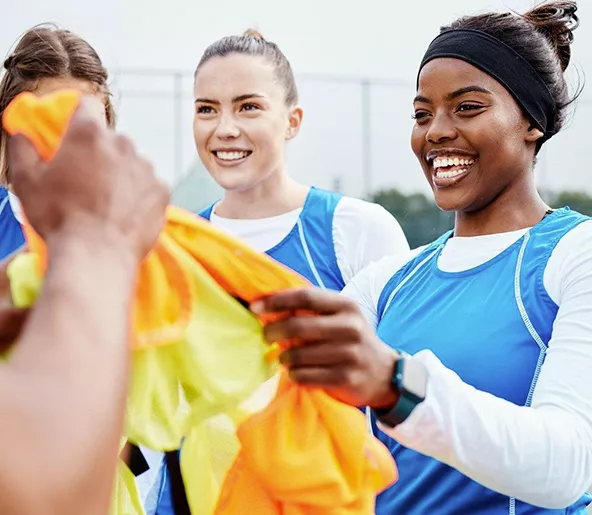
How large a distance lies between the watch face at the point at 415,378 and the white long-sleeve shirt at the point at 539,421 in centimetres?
1

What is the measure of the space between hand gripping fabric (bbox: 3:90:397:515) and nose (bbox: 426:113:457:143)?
76 centimetres

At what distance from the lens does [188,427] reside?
1232 millimetres

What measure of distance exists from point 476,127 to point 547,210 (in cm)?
23

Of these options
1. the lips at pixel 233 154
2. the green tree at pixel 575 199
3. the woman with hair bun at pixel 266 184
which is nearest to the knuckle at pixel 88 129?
the woman with hair bun at pixel 266 184

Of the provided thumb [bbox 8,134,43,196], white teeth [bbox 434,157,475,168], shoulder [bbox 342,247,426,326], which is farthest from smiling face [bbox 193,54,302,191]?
thumb [bbox 8,134,43,196]

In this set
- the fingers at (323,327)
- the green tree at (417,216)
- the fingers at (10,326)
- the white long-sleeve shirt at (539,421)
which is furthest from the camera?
Result: the green tree at (417,216)

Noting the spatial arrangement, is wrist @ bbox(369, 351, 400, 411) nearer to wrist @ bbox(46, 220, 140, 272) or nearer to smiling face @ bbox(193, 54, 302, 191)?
wrist @ bbox(46, 220, 140, 272)

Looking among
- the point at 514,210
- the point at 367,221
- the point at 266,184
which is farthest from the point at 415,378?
the point at 266,184

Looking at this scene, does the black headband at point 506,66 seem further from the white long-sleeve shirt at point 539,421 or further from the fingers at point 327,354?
the fingers at point 327,354

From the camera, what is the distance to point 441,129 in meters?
1.90

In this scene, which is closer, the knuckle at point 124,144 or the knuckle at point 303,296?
the knuckle at point 124,144

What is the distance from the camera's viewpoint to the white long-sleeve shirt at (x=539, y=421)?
128cm

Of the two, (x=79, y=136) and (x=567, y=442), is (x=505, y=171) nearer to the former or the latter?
(x=567, y=442)

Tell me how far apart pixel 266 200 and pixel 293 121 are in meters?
0.39
